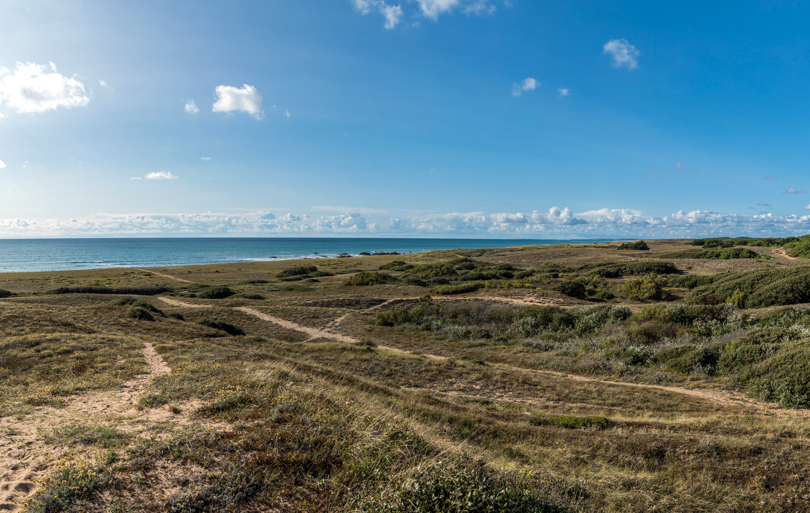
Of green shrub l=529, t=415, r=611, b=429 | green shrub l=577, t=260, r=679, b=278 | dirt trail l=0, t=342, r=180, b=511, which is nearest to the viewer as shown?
dirt trail l=0, t=342, r=180, b=511

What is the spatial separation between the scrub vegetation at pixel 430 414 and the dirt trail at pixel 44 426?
0.13 feet

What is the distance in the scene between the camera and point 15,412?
20.7 feet

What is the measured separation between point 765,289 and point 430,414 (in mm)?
22187

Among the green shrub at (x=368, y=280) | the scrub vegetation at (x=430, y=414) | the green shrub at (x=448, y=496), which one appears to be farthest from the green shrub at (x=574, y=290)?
the green shrub at (x=448, y=496)

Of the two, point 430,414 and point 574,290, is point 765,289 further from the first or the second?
point 430,414

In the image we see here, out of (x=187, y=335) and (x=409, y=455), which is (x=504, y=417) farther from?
(x=187, y=335)

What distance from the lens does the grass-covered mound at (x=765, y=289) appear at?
18.3 metres

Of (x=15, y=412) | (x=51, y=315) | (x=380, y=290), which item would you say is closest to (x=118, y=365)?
(x=15, y=412)

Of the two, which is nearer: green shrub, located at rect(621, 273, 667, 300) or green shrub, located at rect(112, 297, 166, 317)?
green shrub, located at rect(112, 297, 166, 317)

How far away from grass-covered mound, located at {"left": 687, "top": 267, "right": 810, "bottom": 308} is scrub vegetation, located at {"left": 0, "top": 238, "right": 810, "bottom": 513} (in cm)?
Answer: 11

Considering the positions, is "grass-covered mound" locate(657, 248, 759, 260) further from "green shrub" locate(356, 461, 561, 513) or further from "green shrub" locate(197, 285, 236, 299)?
"green shrub" locate(197, 285, 236, 299)

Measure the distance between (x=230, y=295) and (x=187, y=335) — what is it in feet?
66.0

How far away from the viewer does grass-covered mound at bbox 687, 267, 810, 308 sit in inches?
722

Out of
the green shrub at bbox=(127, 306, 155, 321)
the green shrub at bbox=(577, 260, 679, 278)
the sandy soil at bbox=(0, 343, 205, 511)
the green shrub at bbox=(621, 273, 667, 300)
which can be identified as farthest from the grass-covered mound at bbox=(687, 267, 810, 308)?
the green shrub at bbox=(127, 306, 155, 321)
